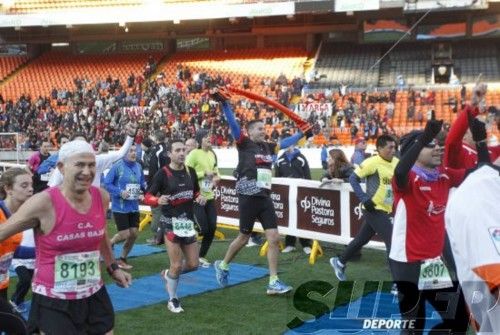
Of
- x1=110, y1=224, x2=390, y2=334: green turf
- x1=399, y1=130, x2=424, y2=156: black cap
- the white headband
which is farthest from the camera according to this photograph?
x1=110, y1=224, x2=390, y2=334: green turf

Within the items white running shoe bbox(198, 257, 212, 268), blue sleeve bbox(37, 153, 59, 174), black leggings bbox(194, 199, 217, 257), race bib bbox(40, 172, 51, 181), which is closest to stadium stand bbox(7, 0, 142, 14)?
race bib bbox(40, 172, 51, 181)

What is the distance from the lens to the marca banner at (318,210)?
10008mm

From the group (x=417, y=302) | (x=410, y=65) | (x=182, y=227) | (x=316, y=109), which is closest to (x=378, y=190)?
(x=182, y=227)

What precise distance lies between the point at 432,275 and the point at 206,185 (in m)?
5.52

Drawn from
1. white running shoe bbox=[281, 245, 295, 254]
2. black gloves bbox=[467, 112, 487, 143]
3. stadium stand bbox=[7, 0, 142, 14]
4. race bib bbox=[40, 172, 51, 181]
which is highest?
stadium stand bbox=[7, 0, 142, 14]

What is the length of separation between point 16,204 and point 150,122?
2628 cm

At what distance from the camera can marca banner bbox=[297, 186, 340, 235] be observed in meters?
10.0

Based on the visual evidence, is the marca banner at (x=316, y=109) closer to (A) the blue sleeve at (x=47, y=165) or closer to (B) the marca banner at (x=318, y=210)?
(B) the marca banner at (x=318, y=210)

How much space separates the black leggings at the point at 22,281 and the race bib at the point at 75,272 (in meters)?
2.70

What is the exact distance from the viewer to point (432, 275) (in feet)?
15.8

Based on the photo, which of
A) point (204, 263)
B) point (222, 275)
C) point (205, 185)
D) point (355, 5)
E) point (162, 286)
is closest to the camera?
point (222, 275)

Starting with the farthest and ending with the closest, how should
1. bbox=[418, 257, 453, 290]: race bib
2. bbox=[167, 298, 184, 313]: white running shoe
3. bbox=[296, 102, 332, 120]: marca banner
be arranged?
bbox=[296, 102, 332, 120]: marca banner → bbox=[167, 298, 184, 313]: white running shoe → bbox=[418, 257, 453, 290]: race bib

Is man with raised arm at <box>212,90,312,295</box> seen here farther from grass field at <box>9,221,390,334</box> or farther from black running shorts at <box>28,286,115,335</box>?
black running shorts at <box>28,286,115,335</box>

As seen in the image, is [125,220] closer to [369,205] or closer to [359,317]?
[369,205]
